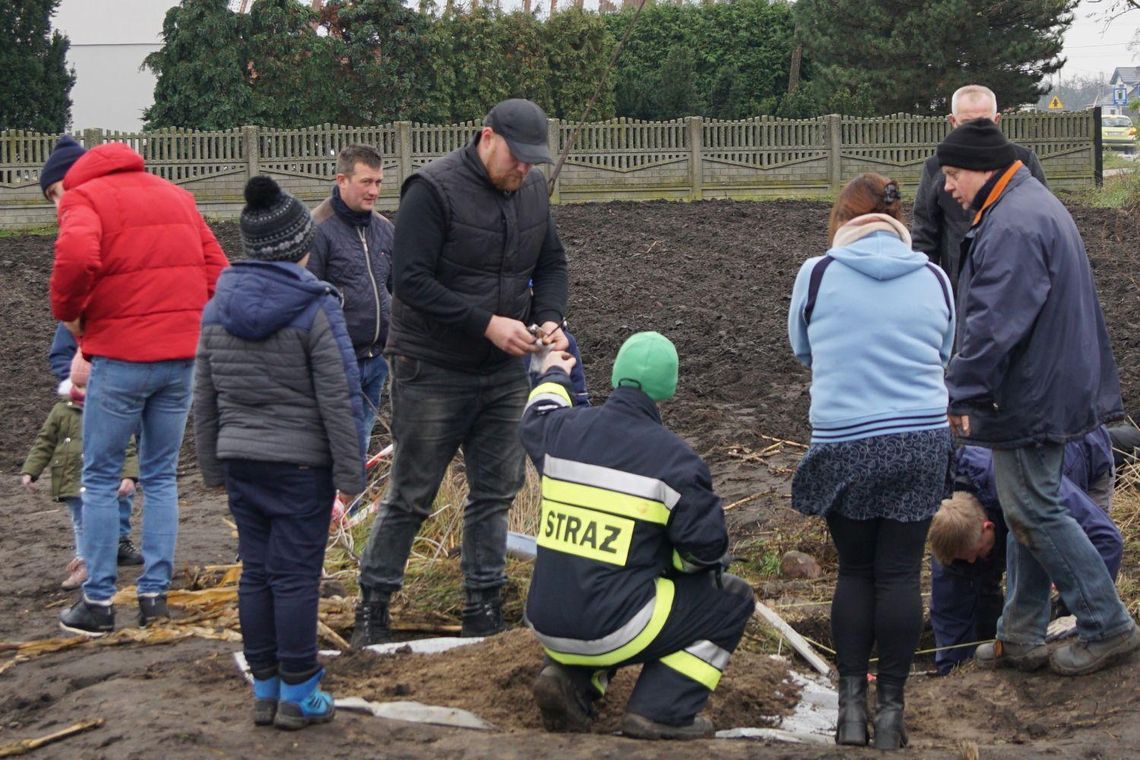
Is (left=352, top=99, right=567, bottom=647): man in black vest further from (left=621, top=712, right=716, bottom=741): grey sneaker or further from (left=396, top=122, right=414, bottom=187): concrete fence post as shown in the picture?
(left=396, top=122, right=414, bottom=187): concrete fence post

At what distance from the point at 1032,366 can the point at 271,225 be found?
2541 millimetres

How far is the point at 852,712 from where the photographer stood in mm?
4484

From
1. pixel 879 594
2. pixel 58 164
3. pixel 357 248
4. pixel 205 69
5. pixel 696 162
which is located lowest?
pixel 879 594

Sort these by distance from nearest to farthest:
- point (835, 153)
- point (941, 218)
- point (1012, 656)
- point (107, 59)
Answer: point (1012, 656), point (941, 218), point (835, 153), point (107, 59)

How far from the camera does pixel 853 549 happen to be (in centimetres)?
454

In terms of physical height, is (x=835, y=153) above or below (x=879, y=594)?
above

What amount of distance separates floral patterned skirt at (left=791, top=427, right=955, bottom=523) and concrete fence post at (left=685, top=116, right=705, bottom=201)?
64.2ft

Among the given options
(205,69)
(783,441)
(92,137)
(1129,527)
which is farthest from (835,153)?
(1129,527)

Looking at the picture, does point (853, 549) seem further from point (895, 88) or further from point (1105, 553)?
point (895, 88)

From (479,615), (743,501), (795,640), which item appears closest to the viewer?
(479,615)

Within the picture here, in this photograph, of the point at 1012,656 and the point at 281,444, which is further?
the point at 1012,656

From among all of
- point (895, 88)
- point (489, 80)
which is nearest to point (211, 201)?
point (489, 80)

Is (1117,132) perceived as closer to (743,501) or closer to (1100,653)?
(743,501)

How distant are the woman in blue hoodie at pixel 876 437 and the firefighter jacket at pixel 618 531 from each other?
1.37ft
